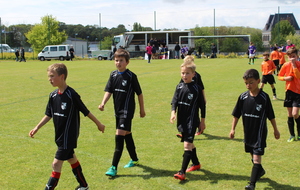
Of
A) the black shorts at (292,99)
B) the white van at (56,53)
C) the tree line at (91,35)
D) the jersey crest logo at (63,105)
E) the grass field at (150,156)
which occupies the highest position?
the tree line at (91,35)

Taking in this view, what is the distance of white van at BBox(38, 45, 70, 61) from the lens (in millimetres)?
46256

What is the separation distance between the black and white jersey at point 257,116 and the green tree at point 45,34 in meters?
66.3

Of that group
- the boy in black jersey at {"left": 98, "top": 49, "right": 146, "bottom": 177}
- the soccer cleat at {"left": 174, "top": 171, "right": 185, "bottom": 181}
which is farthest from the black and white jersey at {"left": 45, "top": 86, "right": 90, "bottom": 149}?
the soccer cleat at {"left": 174, "top": 171, "right": 185, "bottom": 181}

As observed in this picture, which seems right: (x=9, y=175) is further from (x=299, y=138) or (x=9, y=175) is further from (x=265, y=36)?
(x=265, y=36)

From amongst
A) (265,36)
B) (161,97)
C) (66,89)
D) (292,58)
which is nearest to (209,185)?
(66,89)

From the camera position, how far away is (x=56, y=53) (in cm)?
4647

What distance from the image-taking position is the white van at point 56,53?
4626 centimetres

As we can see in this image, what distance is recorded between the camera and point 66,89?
4.39 meters

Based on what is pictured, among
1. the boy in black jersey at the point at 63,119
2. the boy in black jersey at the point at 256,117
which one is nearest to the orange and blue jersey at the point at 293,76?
the boy in black jersey at the point at 256,117

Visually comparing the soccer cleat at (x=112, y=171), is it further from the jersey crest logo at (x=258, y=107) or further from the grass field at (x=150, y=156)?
the jersey crest logo at (x=258, y=107)

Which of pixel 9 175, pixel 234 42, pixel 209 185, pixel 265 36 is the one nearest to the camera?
pixel 209 185

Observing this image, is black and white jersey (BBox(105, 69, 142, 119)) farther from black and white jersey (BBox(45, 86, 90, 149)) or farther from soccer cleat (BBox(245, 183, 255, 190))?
soccer cleat (BBox(245, 183, 255, 190))

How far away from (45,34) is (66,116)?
75894 millimetres

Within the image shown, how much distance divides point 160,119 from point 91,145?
2790 millimetres
